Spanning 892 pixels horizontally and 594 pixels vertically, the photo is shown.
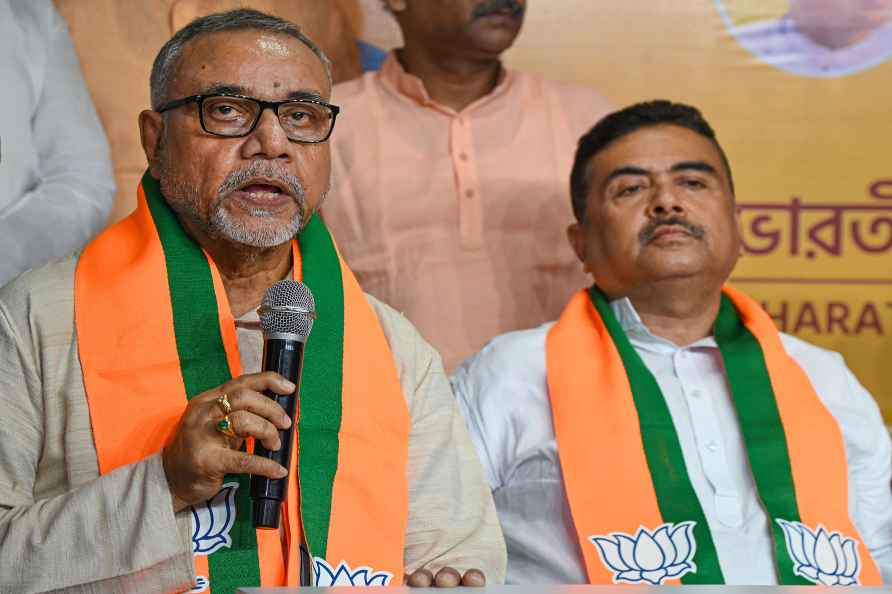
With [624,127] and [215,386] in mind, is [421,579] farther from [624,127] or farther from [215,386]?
[624,127]

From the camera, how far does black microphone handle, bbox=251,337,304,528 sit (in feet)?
6.56

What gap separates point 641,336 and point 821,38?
122 cm

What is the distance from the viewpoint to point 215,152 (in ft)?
8.32

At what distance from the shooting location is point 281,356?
2041 millimetres

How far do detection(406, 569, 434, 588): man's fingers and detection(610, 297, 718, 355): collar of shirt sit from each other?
1.12 m

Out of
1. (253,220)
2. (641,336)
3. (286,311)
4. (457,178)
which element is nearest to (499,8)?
(457,178)

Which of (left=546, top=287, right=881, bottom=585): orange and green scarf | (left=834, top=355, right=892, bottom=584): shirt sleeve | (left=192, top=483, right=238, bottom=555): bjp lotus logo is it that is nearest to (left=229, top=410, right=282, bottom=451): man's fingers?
(left=192, top=483, right=238, bottom=555): bjp lotus logo

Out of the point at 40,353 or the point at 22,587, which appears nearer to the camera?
the point at 22,587

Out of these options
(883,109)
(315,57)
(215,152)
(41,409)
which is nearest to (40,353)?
(41,409)

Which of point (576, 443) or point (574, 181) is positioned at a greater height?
point (574, 181)

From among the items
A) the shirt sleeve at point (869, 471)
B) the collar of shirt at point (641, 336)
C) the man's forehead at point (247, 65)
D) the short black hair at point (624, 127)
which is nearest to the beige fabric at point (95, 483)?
the man's forehead at point (247, 65)

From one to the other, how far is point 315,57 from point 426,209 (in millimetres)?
1158

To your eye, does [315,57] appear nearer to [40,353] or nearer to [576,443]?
[40,353]

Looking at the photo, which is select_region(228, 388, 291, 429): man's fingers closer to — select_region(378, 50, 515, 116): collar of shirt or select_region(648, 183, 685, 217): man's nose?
select_region(648, 183, 685, 217): man's nose
